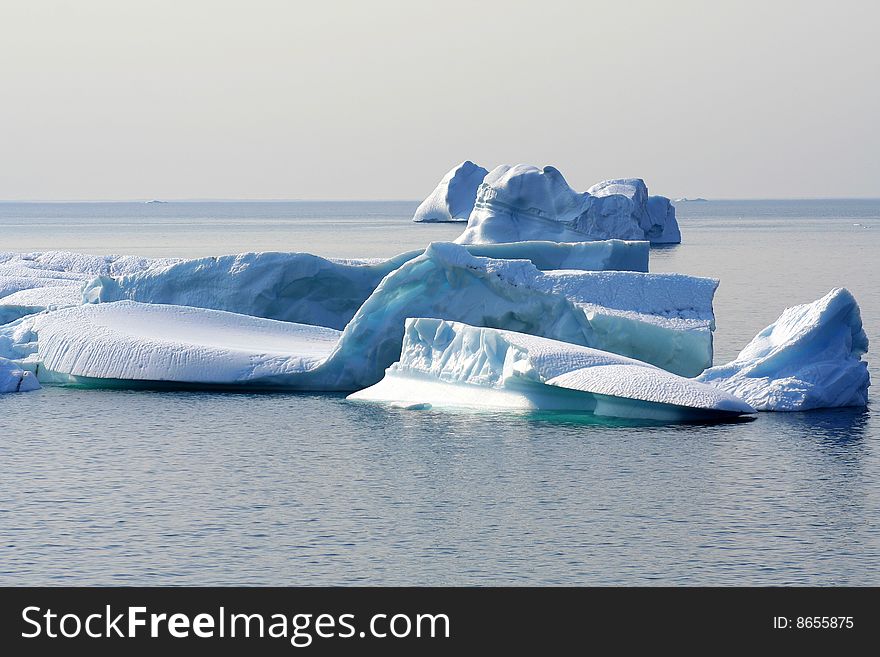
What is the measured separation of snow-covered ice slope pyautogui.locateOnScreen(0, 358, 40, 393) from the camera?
16969 mm

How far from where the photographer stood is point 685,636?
7.85m

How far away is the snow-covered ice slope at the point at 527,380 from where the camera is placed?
1408 cm

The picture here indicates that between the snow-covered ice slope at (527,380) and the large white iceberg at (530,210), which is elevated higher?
the large white iceberg at (530,210)

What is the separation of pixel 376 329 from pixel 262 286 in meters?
3.92

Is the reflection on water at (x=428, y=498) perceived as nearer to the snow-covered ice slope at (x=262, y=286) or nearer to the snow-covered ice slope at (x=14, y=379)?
the snow-covered ice slope at (x=14, y=379)

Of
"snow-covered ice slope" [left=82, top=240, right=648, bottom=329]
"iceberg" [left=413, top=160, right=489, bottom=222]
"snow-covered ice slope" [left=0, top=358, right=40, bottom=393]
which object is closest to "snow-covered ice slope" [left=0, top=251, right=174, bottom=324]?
"snow-covered ice slope" [left=82, top=240, right=648, bottom=329]

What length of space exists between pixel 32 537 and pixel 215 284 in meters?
10.8

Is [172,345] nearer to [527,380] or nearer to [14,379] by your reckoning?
[14,379]

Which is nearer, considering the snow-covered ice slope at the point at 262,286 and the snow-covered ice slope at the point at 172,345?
the snow-covered ice slope at the point at 172,345

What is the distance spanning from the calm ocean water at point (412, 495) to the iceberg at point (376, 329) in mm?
403

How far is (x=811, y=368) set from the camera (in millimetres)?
15438

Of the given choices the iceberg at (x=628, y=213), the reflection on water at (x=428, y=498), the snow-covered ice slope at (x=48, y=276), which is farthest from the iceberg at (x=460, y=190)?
the reflection on water at (x=428, y=498)

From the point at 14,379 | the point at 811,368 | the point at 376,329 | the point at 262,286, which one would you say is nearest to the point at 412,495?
the point at 376,329

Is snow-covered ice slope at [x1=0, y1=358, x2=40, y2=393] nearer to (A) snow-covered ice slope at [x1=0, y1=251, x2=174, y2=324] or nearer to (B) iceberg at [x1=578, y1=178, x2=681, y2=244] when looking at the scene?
(A) snow-covered ice slope at [x1=0, y1=251, x2=174, y2=324]
